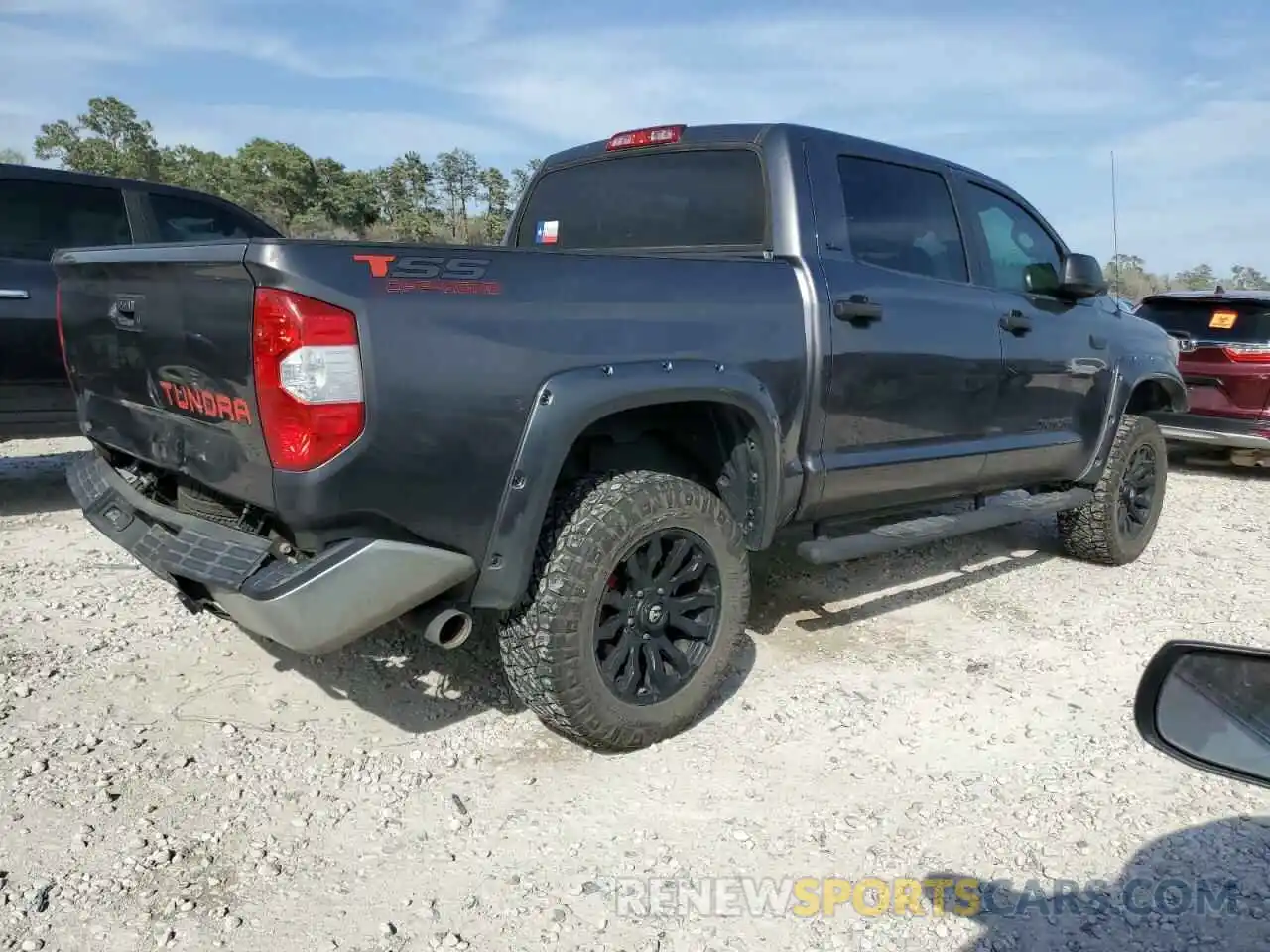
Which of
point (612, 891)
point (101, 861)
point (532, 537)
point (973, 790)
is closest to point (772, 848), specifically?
point (612, 891)

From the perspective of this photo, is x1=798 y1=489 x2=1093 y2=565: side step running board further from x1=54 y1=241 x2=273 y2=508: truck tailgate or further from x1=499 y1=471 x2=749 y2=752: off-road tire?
x1=54 y1=241 x2=273 y2=508: truck tailgate

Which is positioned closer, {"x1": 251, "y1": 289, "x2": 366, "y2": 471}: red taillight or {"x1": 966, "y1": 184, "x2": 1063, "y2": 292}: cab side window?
{"x1": 251, "y1": 289, "x2": 366, "y2": 471}: red taillight

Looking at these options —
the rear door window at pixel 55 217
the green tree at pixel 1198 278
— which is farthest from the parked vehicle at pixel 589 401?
the green tree at pixel 1198 278

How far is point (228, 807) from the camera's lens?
2.73 m

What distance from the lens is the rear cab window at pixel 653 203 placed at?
365 cm

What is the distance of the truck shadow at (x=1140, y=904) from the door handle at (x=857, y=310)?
1849mm

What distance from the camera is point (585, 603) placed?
9.22 ft

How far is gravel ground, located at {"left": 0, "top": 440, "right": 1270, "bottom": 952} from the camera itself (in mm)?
2340

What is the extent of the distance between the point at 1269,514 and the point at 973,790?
5.12 metres

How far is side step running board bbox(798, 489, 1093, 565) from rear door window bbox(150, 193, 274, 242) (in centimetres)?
436

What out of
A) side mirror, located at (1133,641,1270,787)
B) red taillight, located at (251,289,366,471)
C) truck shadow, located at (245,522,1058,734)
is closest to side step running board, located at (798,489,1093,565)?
truck shadow, located at (245,522,1058,734)

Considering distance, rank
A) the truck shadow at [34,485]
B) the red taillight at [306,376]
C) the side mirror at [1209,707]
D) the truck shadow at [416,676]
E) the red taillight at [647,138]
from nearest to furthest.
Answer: the side mirror at [1209,707] → the red taillight at [306,376] → the truck shadow at [416,676] → the red taillight at [647,138] → the truck shadow at [34,485]

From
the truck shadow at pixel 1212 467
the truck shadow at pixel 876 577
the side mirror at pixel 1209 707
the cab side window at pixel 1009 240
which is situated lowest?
the truck shadow at pixel 1212 467

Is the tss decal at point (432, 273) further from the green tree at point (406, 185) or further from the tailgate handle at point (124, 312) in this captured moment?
the green tree at point (406, 185)
